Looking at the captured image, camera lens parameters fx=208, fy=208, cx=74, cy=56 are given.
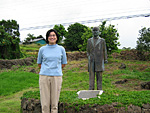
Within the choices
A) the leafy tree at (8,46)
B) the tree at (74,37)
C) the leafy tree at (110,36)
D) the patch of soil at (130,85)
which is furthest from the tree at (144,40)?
the tree at (74,37)

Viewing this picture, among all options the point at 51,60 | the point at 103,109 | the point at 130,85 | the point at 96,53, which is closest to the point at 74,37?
the point at 130,85

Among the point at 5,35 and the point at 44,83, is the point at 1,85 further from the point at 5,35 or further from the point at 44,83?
the point at 5,35

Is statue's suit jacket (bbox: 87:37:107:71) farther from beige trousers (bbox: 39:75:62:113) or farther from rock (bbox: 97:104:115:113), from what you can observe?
beige trousers (bbox: 39:75:62:113)

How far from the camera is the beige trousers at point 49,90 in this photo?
416 cm

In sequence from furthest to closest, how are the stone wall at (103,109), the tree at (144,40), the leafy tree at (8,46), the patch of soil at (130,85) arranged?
the leafy tree at (8,46), the tree at (144,40), the patch of soil at (130,85), the stone wall at (103,109)

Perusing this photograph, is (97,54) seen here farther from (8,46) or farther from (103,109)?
(8,46)

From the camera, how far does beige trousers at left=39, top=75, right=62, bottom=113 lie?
13.6 feet

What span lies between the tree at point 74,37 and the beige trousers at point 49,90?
30.3m

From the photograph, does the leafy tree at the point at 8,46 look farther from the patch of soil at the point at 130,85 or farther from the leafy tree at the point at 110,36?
the patch of soil at the point at 130,85

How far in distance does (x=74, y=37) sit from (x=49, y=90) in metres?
31.0

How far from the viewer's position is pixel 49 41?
171 inches

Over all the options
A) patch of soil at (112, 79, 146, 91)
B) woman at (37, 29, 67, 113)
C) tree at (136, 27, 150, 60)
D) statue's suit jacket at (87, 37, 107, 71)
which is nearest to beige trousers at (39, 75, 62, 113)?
woman at (37, 29, 67, 113)

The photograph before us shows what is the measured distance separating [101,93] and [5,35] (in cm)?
1822

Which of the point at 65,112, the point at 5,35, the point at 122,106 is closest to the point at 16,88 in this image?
the point at 65,112
